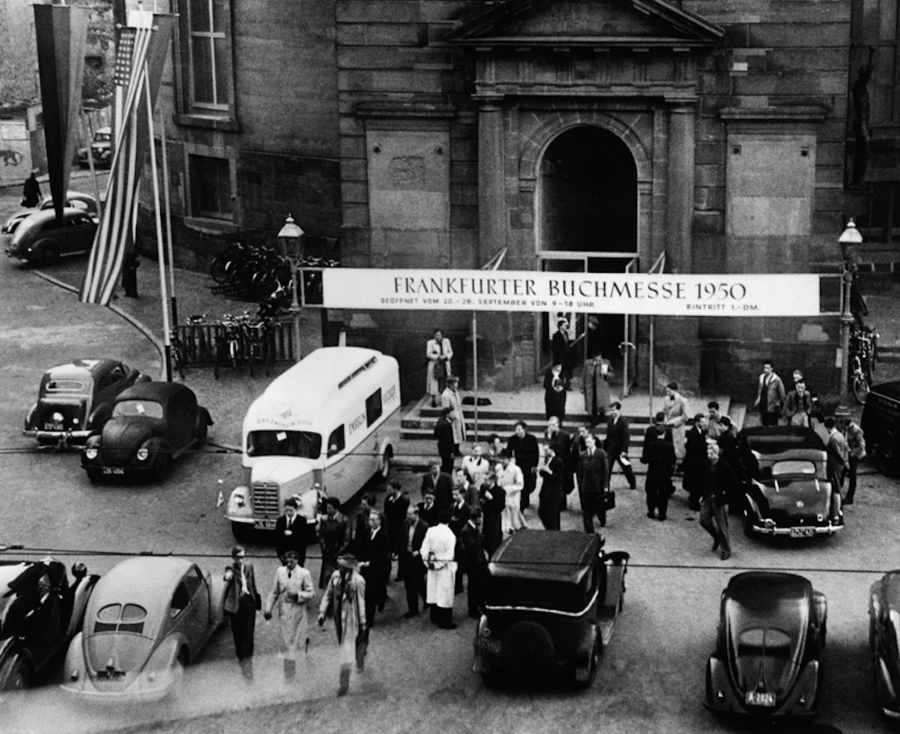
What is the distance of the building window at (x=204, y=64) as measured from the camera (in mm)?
48938

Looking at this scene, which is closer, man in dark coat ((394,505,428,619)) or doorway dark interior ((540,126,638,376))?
man in dark coat ((394,505,428,619))

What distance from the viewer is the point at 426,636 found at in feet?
86.1

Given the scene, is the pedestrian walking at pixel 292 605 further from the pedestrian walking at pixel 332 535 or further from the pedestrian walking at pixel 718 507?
the pedestrian walking at pixel 718 507

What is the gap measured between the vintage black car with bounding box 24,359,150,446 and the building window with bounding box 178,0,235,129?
14933 mm

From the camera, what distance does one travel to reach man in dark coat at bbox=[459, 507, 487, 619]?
26641mm

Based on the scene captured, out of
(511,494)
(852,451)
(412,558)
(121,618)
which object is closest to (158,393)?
(511,494)

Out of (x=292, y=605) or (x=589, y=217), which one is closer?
(x=292, y=605)

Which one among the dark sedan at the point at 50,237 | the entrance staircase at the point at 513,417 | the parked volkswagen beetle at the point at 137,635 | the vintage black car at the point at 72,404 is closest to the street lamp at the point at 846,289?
the entrance staircase at the point at 513,417

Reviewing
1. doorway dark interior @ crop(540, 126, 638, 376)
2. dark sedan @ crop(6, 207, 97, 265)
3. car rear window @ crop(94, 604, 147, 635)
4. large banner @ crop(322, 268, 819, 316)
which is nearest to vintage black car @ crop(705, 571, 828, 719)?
car rear window @ crop(94, 604, 147, 635)

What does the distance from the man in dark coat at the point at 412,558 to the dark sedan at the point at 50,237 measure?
2665 cm

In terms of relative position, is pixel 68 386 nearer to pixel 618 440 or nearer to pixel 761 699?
pixel 618 440

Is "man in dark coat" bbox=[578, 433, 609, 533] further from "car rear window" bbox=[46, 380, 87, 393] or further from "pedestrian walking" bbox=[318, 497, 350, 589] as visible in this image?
Answer: "car rear window" bbox=[46, 380, 87, 393]

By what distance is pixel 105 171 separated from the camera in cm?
6675

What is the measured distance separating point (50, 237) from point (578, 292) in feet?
76.8
